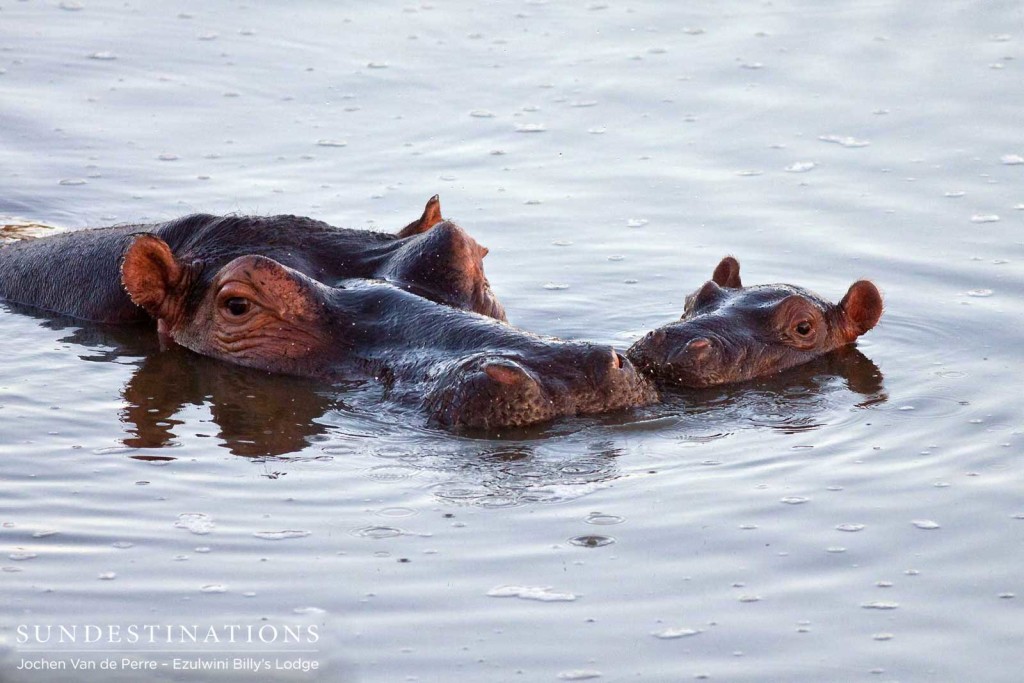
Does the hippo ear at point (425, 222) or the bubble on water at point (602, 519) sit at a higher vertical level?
the hippo ear at point (425, 222)

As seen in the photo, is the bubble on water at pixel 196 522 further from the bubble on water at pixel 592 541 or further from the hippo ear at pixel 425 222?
the hippo ear at pixel 425 222

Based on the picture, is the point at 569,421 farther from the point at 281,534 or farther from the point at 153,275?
the point at 153,275

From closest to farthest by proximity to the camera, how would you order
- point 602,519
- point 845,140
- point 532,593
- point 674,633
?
1. point 674,633
2. point 532,593
3. point 602,519
4. point 845,140

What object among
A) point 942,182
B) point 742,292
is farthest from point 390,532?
point 942,182

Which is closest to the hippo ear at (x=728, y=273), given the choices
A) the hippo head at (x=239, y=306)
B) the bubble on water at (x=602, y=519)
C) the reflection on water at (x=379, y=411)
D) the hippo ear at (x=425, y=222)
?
the reflection on water at (x=379, y=411)

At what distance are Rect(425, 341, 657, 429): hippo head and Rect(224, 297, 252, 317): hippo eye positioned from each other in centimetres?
142

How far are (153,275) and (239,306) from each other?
2.36 feet

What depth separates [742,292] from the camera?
9969mm

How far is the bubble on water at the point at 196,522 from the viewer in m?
7.29

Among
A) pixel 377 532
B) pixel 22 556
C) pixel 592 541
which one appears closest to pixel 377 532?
pixel 377 532

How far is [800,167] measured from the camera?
14.4 metres

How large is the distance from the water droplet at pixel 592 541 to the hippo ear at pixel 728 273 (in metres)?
3.67

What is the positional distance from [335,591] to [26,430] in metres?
2.85

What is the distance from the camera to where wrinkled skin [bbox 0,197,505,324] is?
9.22 metres
